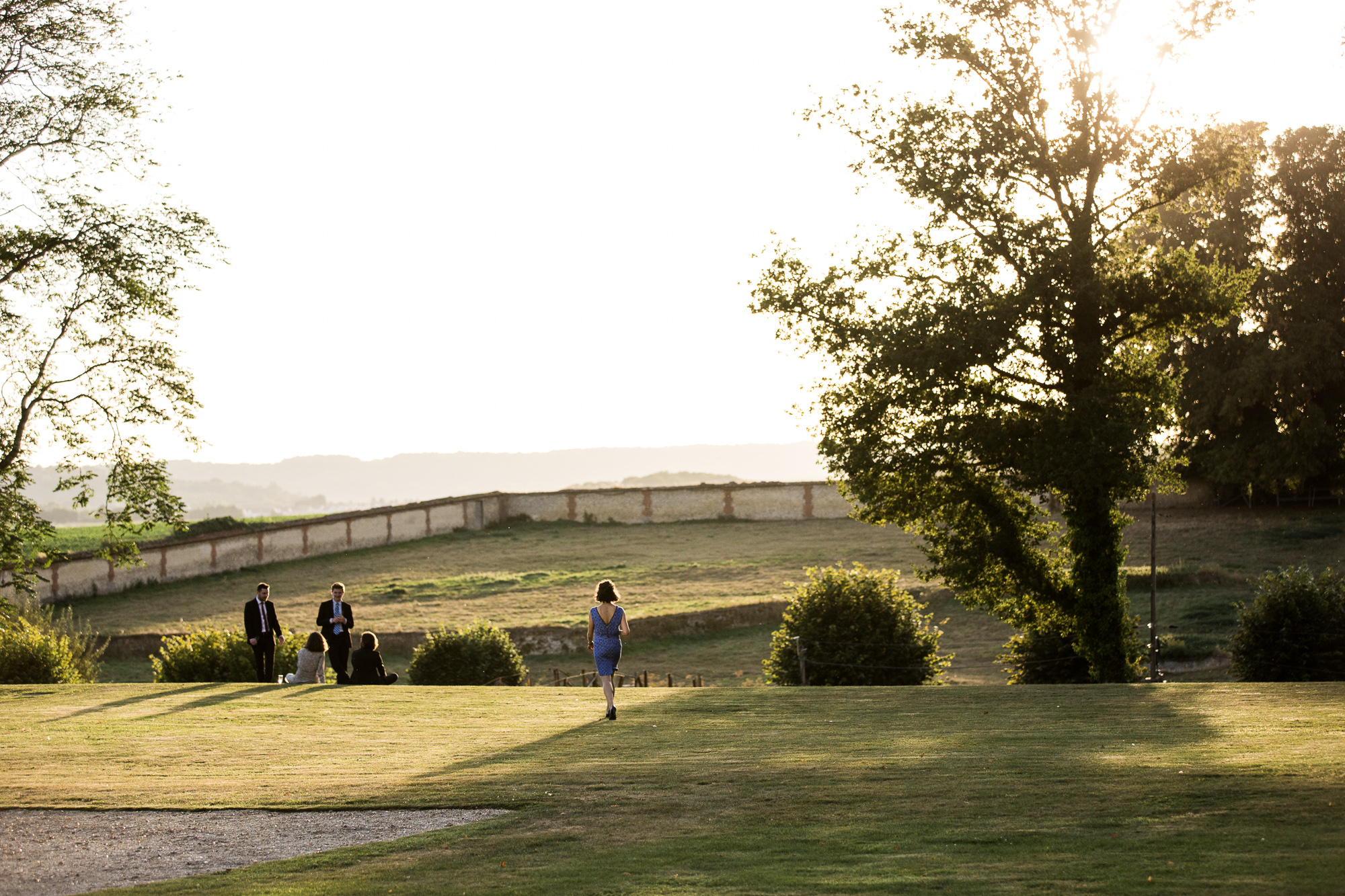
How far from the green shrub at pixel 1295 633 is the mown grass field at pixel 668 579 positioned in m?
4.41

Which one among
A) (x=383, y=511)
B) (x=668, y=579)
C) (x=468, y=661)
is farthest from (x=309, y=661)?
(x=383, y=511)

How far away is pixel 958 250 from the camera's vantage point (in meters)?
23.3

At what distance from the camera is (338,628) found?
63.6ft

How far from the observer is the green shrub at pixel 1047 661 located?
2495 centimetres

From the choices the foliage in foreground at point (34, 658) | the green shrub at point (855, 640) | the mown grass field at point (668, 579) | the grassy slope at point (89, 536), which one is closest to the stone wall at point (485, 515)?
the mown grass field at point (668, 579)

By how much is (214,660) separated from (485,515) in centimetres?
3325

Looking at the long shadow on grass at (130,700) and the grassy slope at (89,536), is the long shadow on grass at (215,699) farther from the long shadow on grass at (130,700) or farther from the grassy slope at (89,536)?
the grassy slope at (89,536)

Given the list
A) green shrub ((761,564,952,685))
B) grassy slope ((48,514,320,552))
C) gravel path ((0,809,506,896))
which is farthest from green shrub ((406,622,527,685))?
grassy slope ((48,514,320,552))

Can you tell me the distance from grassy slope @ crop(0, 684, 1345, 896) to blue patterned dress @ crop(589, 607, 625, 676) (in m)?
0.80

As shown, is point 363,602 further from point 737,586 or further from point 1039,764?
point 1039,764

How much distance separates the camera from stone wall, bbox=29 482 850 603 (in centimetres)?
4888

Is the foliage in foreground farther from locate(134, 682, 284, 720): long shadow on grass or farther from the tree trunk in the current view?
the tree trunk

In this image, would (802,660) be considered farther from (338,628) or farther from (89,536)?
(89,536)

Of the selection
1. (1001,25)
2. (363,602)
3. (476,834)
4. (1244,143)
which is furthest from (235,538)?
(476,834)
